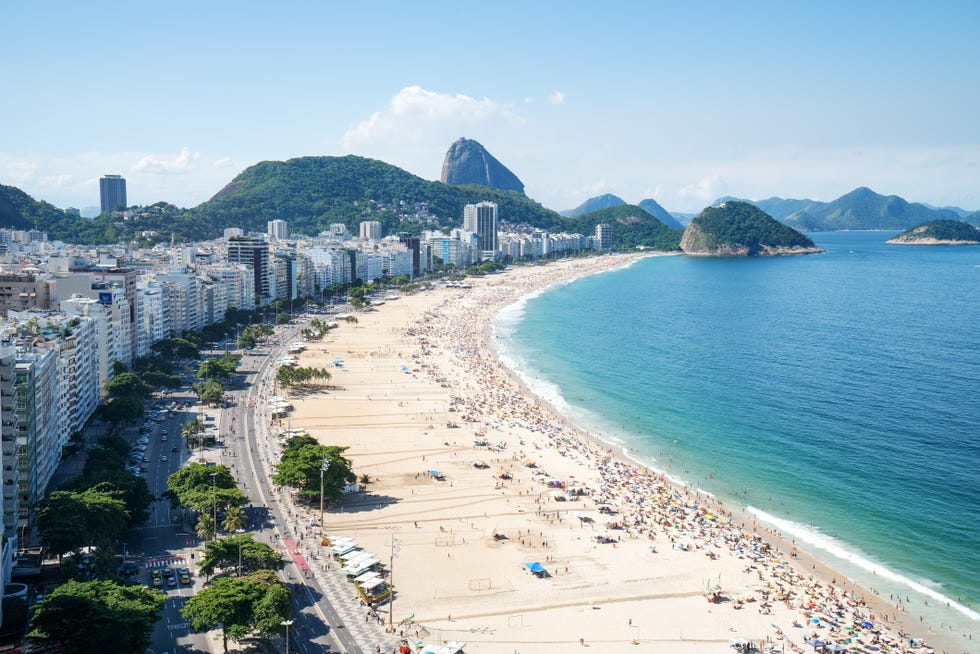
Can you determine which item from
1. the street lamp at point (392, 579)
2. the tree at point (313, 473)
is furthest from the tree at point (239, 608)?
the tree at point (313, 473)

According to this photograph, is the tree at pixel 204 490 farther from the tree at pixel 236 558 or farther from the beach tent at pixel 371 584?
the beach tent at pixel 371 584

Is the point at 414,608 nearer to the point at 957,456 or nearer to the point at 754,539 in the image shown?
the point at 754,539

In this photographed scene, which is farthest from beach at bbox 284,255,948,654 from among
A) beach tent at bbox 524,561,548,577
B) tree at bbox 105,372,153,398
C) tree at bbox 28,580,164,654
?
tree at bbox 105,372,153,398

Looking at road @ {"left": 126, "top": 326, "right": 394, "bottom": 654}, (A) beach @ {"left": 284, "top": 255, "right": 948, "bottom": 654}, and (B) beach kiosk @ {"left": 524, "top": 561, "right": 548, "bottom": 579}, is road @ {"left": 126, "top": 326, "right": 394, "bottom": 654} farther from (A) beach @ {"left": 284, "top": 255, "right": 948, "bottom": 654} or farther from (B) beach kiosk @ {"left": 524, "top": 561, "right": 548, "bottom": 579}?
(B) beach kiosk @ {"left": 524, "top": 561, "right": 548, "bottom": 579}

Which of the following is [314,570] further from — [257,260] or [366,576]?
[257,260]

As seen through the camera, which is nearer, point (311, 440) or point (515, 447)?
point (311, 440)

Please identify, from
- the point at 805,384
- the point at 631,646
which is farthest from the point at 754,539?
the point at 805,384
